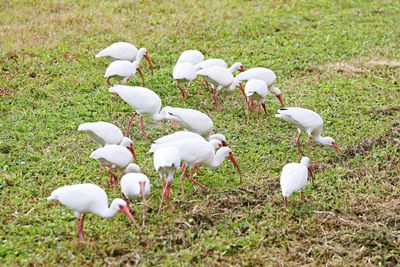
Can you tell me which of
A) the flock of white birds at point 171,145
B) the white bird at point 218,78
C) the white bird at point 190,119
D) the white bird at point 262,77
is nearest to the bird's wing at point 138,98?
the flock of white birds at point 171,145

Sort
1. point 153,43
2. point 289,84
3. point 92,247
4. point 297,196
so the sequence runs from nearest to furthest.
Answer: point 92,247
point 297,196
point 289,84
point 153,43

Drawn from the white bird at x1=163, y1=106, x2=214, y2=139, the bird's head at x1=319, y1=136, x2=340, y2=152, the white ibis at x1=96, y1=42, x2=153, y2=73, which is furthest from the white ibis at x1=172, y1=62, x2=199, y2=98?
the bird's head at x1=319, y1=136, x2=340, y2=152

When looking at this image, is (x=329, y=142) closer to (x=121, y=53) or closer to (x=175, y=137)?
(x=175, y=137)

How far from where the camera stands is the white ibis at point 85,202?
482 cm

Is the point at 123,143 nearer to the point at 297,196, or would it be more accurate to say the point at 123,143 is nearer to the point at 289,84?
the point at 297,196

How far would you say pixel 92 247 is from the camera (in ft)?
15.7

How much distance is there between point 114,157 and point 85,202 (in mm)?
807

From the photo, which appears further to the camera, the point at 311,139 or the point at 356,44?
the point at 356,44

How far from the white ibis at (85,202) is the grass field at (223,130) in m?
0.18

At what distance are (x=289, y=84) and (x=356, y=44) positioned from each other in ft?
7.28

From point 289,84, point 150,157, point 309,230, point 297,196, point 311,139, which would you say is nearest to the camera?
point 309,230

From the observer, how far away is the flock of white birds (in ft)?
16.2

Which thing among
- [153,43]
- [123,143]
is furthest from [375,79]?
[123,143]

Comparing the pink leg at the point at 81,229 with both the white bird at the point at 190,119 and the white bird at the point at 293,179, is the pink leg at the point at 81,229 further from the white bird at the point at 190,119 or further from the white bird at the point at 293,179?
the white bird at the point at 190,119
